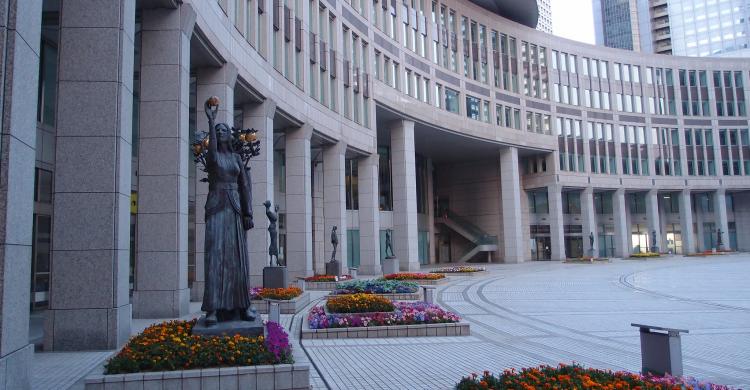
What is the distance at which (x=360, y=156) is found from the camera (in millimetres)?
40188

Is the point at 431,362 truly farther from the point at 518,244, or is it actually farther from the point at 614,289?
the point at 518,244

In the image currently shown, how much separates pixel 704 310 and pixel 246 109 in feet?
64.0

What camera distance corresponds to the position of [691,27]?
119m

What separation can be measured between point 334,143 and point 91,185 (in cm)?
2364

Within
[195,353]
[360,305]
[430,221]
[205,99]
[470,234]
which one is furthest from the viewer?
[470,234]

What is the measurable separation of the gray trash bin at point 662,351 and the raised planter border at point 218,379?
4.99 m

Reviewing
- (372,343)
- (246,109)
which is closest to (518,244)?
(246,109)

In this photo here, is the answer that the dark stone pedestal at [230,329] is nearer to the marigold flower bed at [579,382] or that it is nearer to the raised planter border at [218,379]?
the raised planter border at [218,379]

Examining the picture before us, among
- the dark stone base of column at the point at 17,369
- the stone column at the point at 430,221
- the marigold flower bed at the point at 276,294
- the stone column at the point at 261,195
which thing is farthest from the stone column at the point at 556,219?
the dark stone base of column at the point at 17,369

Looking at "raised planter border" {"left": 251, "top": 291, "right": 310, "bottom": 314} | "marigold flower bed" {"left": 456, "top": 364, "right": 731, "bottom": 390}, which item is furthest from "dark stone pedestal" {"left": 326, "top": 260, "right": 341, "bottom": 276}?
"marigold flower bed" {"left": 456, "top": 364, "right": 731, "bottom": 390}

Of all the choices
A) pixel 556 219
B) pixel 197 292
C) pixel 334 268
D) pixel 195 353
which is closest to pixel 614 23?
pixel 556 219

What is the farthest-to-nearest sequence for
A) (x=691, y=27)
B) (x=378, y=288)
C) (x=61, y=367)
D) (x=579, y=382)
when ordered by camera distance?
(x=691, y=27), (x=378, y=288), (x=61, y=367), (x=579, y=382)

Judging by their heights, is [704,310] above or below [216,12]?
below

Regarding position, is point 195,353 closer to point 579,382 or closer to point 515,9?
point 579,382
